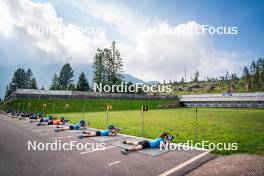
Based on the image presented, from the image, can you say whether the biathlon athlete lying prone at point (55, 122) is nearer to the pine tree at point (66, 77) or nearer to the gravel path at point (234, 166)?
the gravel path at point (234, 166)

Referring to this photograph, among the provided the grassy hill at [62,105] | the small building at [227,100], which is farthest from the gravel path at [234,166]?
the small building at [227,100]

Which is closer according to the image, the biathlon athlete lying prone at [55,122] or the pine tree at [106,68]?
the biathlon athlete lying prone at [55,122]

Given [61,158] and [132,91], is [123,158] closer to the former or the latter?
[61,158]

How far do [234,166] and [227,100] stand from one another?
63.0 m

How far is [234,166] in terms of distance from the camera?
6348 mm

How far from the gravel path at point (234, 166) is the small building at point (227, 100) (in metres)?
59.0

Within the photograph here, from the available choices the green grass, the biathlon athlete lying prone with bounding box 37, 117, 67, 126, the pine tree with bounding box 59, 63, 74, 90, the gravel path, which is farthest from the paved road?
the pine tree with bounding box 59, 63, 74, 90

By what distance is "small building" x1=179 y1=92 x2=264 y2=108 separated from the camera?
57.0 metres

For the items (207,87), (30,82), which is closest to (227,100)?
(207,87)

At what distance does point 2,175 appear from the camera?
546 cm

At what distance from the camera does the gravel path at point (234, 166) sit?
18.9 feet

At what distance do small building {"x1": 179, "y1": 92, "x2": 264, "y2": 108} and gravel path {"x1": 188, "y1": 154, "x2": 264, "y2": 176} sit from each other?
58981 mm

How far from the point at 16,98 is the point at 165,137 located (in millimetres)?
44700

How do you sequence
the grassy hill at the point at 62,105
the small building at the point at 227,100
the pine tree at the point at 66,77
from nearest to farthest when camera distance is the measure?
the grassy hill at the point at 62,105 < the small building at the point at 227,100 < the pine tree at the point at 66,77
